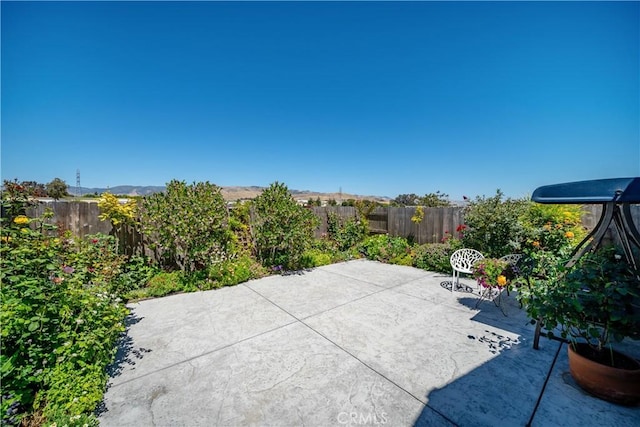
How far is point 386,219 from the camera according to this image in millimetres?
8648

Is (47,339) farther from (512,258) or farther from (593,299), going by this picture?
(512,258)

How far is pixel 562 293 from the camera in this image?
6.23 ft

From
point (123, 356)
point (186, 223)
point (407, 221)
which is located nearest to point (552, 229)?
point (407, 221)

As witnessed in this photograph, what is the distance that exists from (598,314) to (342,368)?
2028mm

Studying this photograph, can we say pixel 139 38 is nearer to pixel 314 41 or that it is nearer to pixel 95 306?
pixel 314 41

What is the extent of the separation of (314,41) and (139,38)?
4297 mm

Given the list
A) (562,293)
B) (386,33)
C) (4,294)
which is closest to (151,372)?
(4,294)

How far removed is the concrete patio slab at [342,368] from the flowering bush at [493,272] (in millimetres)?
465

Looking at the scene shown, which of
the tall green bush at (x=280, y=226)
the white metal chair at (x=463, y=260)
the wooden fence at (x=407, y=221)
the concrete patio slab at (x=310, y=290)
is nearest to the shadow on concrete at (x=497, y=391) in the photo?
the white metal chair at (x=463, y=260)

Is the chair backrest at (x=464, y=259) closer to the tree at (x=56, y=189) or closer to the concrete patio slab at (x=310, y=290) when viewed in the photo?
the concrete patio slab at (x=310, y=290)

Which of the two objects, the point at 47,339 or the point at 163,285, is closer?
the point at 47,339

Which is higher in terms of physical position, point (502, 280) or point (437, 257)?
point (502, 280)

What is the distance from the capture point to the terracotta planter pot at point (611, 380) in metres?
1.76

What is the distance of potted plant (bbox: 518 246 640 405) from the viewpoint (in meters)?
1.72
